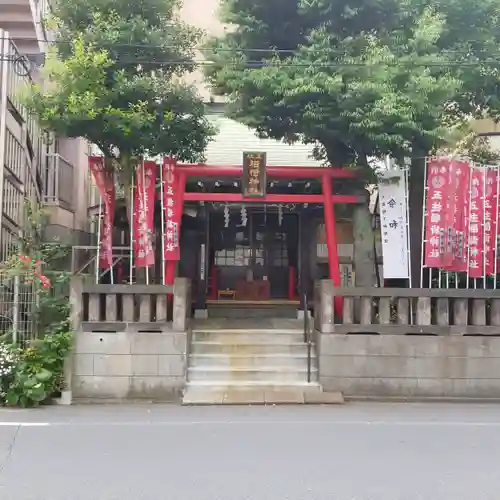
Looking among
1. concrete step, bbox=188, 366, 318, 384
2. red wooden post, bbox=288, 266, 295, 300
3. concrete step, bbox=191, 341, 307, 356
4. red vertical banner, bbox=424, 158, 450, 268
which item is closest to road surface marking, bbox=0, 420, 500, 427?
concrete step, bbox=188, 366, 318, 384

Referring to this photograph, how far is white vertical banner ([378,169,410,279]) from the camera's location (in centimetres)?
1171

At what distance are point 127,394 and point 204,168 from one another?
14.7ft

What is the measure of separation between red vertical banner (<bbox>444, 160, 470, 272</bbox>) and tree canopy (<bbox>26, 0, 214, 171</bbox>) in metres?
4.93

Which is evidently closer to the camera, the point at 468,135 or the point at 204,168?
the point at 204,168

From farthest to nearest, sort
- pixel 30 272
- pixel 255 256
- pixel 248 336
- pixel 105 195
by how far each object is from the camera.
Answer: pixel 255 256, pixel 248 336, pixel 105 195, pixel 30 272

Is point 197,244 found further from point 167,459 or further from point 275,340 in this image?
point 167,459

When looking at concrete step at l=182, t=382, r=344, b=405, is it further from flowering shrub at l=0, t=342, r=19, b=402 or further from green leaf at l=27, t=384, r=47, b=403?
flowering shrub at l=0, t=342, r=19, b=402

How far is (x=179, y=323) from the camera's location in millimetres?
10992

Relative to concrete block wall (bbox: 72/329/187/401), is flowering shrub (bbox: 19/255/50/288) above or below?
above

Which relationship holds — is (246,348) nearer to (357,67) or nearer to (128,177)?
(128,177)

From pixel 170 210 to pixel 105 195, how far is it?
132 cm

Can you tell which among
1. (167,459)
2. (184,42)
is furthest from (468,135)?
(167,459)

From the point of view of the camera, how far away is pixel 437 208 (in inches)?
454

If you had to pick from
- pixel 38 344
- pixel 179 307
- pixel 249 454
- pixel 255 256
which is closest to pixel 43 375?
pixel 38 344
